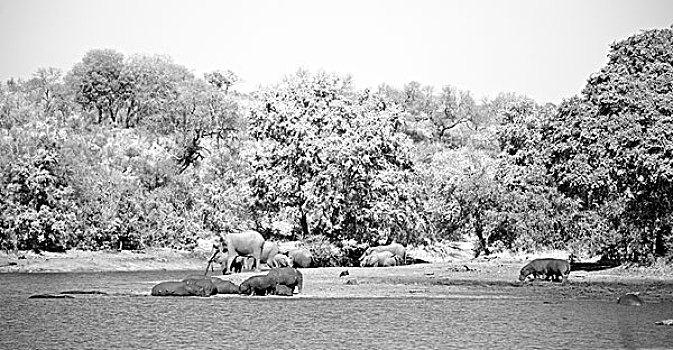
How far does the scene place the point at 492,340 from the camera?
21.0 metres

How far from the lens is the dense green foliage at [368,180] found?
131 ft

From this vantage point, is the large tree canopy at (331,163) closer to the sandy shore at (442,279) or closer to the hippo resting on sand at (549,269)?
the sandy shore at (442,279)

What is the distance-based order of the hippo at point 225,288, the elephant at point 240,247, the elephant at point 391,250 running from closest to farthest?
the hippo at point 225,288, the elephant at point 240,247, the elephant at point 391,250

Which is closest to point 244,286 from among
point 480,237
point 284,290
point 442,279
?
point 284,290

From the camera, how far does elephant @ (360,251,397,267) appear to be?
5594cm

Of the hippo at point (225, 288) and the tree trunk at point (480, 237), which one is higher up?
the tree trunk at point (480, 237)

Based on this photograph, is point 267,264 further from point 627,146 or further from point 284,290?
point 627,146

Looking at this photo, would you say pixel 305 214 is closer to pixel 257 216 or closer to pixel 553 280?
pixel 257 216

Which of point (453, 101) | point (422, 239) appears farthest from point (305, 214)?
→ point (453, 101)

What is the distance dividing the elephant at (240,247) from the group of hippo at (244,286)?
1342cm

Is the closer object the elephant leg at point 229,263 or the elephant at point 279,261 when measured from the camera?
the elephant leg at point 229,263

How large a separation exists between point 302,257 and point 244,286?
21.6m

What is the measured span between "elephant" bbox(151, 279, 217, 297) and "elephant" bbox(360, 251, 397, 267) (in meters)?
23.5

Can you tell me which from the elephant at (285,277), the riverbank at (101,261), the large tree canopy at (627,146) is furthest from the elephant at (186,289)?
the riverbank at (101,261)
